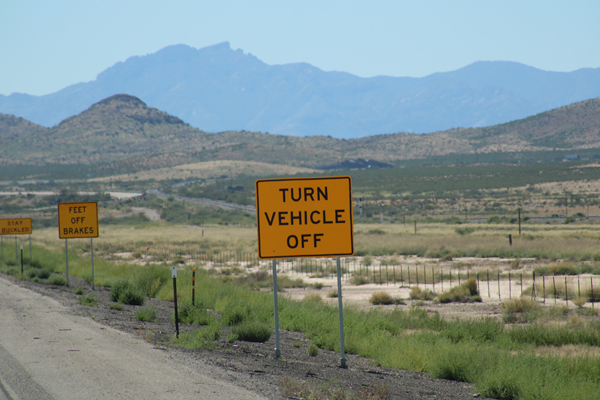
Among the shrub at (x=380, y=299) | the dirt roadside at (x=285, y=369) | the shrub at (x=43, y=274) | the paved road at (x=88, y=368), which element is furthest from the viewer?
the shrub at (x=43, y=274)

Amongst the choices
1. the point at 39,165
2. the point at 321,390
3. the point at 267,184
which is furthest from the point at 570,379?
the point at 39,165

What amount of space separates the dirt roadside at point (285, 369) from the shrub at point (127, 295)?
15.1 feet

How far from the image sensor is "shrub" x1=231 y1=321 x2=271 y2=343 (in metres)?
11.5

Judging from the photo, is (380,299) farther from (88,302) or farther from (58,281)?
(58,281)

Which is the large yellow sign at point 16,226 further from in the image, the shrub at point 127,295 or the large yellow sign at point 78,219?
the shrub at point 127,295

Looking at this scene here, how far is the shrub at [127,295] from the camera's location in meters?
17.4

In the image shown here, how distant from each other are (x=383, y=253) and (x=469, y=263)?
7.35 m

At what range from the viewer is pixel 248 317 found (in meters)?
13.3

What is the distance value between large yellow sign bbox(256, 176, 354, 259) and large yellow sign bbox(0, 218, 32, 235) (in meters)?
22.4

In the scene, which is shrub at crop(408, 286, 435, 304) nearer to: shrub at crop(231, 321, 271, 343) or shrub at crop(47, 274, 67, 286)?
shrub at crop(231, 321, 271, 343)

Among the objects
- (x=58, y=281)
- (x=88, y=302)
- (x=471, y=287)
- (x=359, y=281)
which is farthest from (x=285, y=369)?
(x=58, y=281)

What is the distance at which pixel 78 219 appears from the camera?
830 inches

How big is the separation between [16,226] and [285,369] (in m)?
23.9

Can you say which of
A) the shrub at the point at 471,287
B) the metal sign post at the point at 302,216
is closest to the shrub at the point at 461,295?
the shrub at the point at 471,287
